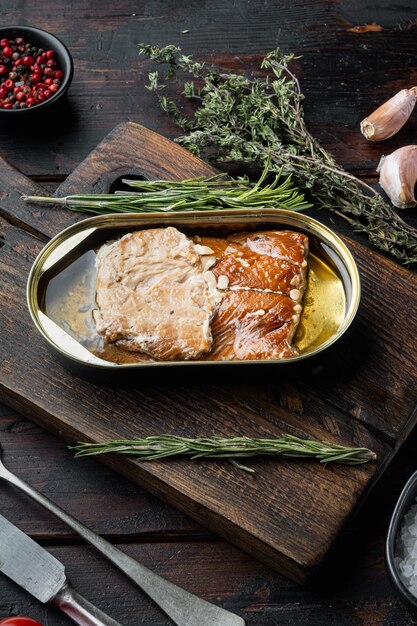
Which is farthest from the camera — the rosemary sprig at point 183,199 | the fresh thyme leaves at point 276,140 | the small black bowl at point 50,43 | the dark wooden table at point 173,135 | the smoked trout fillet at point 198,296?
the small black bowl at point 50,43

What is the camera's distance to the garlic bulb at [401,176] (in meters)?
3.05

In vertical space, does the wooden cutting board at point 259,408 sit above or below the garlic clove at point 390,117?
below

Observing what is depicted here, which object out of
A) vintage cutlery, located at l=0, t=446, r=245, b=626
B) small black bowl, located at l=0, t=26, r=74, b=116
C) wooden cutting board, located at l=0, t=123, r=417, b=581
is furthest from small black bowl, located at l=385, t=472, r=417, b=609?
small black bowl, located at l=0, t=26, r=74, b=116

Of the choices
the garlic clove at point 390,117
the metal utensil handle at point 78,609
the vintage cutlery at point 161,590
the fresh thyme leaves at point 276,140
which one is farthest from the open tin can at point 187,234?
the garlic clove at point 390,117

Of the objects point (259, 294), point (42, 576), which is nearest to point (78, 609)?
point (42, 576)

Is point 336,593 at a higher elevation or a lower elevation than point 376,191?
lower

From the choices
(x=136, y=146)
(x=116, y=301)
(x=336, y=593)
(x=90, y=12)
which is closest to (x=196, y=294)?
(x=116, y=301)

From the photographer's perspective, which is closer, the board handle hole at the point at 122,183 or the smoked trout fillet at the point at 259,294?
the smoked trout fillet at the point at 259,294

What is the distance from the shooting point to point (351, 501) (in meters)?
2.51

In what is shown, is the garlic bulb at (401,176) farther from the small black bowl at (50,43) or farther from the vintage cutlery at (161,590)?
the vintage cutlery at (161,590)

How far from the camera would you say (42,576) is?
2.52m

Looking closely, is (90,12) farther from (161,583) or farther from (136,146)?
(161,583)

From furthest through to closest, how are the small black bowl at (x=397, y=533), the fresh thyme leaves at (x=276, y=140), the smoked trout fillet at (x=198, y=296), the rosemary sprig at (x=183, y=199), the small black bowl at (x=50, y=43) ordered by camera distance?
the small black bowl at (x=50, y=43)
the fresh thyme leaves at (x=276, y=140)
the rosemary sprig at (x=183, y=199)
the smoked trout fillet at (x=198, y=296)
the small black bowl at (x=397, y=533)

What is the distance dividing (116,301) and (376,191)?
3.56 feet
